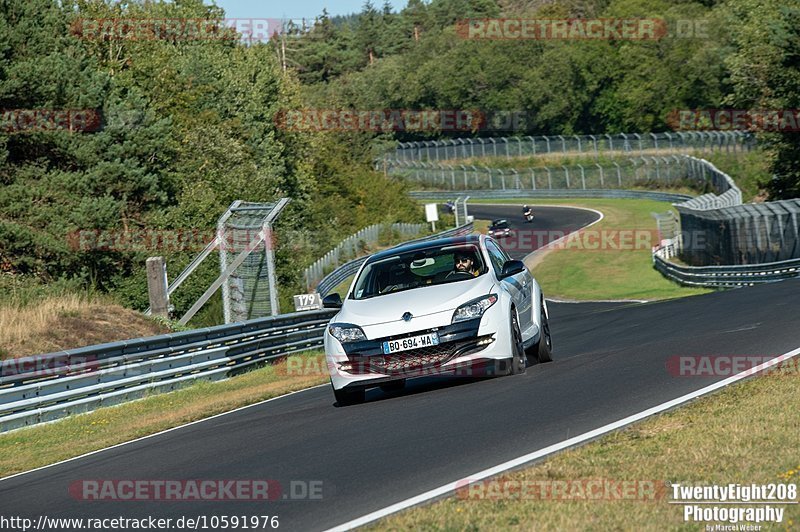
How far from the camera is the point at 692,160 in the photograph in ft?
246

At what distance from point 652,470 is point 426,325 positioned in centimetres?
500

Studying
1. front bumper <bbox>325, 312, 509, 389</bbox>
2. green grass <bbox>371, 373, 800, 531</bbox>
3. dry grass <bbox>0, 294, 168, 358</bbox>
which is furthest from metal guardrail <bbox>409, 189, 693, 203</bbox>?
green grass <bbox>371, 373, 800, 531</bbox>

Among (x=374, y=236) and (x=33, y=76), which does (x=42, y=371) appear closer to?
(x=33, y=76)

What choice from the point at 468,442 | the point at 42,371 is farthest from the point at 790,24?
the point at 468,442

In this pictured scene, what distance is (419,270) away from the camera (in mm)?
12961

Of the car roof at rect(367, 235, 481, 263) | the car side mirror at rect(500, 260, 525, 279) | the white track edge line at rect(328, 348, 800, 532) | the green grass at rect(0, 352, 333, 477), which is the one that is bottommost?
the green grass at rect(0, 352, 333, 477)

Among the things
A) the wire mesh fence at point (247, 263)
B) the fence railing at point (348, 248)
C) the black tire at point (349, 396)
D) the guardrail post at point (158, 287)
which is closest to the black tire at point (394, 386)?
the black tire at point (349, 396)

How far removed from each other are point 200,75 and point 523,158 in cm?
4380

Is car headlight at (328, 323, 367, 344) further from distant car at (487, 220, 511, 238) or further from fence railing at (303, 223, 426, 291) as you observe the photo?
distant car at (487, 220, 511, 238)

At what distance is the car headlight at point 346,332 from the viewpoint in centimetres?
1187

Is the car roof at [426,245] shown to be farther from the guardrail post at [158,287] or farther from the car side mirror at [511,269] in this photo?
the guardrail post at [158,287]

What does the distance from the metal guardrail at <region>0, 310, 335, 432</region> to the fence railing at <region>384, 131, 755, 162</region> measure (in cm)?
5383

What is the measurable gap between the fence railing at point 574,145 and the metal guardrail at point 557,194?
4800mm

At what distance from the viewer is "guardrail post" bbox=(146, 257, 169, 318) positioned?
23.8 metres
